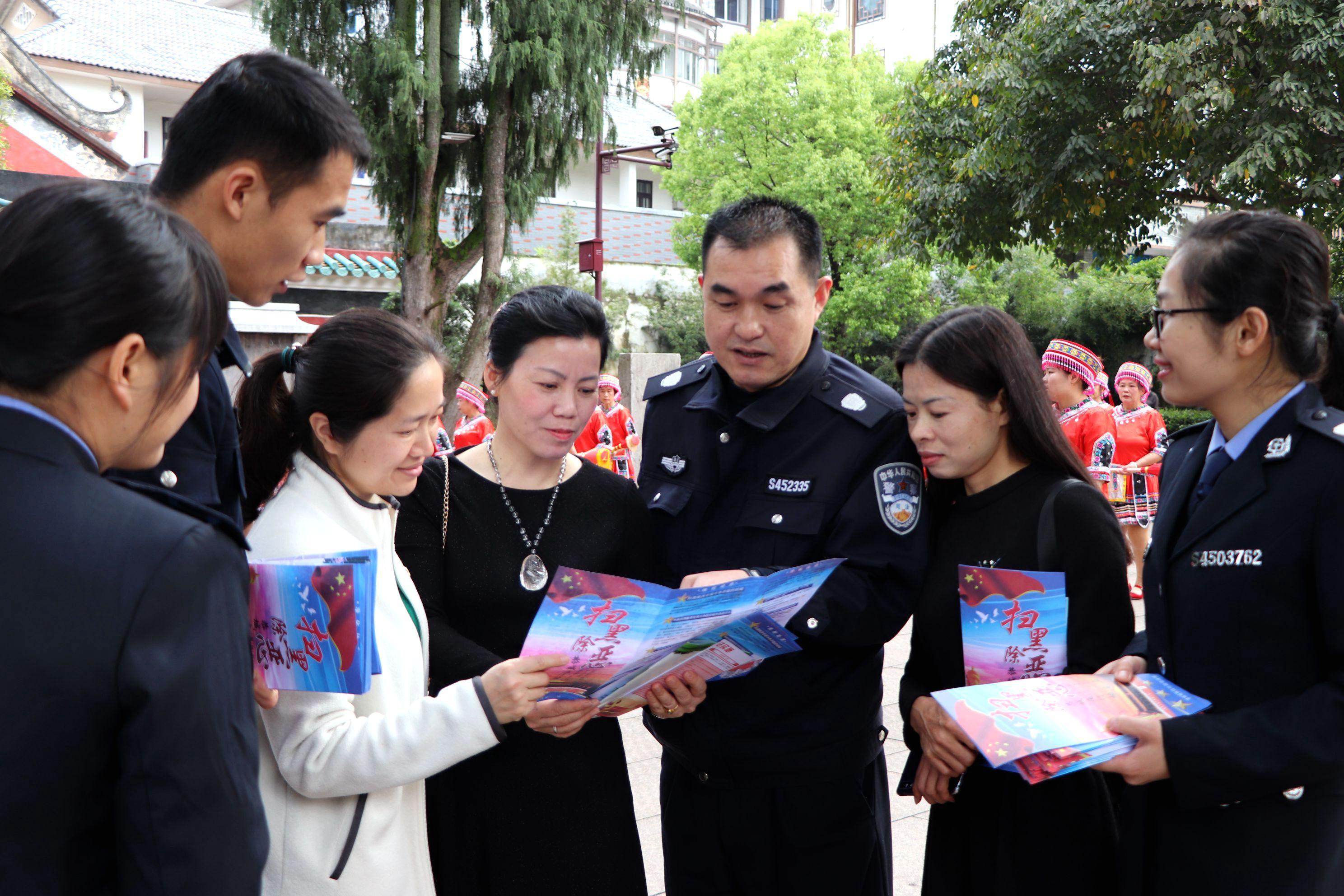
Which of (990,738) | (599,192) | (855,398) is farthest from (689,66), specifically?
(990,738)

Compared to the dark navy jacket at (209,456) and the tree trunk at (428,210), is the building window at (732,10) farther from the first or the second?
the dark navy jacket at (209,456)

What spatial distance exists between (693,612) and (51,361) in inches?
38.4

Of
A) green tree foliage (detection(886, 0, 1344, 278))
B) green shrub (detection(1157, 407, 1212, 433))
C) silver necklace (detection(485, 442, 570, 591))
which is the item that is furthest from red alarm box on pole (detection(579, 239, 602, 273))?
silver necklace (detection(485, 442, 570, 591))

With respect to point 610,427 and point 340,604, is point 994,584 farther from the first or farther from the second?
point 610,427

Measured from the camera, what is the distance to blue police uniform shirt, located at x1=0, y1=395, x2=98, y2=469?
1040 mm

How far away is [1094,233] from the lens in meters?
12.1

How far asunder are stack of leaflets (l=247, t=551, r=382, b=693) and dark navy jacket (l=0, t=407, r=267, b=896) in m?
0.34

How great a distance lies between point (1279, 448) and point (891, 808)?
8.20 feet

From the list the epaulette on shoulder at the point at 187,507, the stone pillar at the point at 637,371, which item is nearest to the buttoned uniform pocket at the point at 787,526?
the epaulette on shoulder at the point at 187,507

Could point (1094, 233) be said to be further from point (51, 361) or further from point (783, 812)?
point (51, 361)

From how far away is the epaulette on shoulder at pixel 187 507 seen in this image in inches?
43.1

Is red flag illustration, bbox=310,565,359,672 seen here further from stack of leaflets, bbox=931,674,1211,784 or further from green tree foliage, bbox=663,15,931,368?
green tree foliage, bbox=663,15,931,368

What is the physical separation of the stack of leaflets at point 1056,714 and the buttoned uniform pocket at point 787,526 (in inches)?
20.6

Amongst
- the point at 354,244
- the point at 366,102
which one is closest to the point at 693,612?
the point at 366,102
